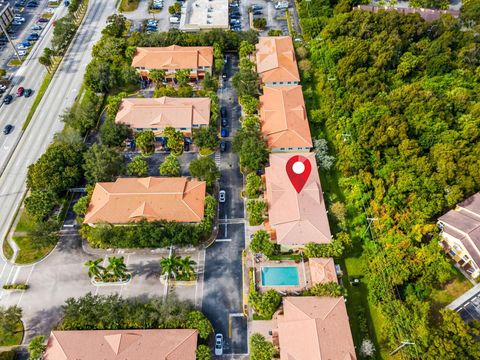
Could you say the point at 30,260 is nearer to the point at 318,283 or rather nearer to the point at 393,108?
the point at 318,283

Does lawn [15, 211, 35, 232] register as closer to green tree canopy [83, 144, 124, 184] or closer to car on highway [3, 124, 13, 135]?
green tree canopy [83, 144, 124, 184]

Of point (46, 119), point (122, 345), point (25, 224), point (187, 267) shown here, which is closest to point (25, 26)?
point (46, 119)

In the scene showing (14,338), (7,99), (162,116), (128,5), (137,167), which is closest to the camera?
(14,338)

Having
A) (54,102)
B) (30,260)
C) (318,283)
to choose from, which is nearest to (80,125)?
(54,102)

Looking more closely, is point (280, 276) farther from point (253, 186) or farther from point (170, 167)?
point (170, 167)

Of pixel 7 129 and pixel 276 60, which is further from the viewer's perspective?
pixel 276 60

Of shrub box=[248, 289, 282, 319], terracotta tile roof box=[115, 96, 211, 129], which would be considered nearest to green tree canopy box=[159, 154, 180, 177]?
terracotta tile roof box=[115, 96, 211, 129]
